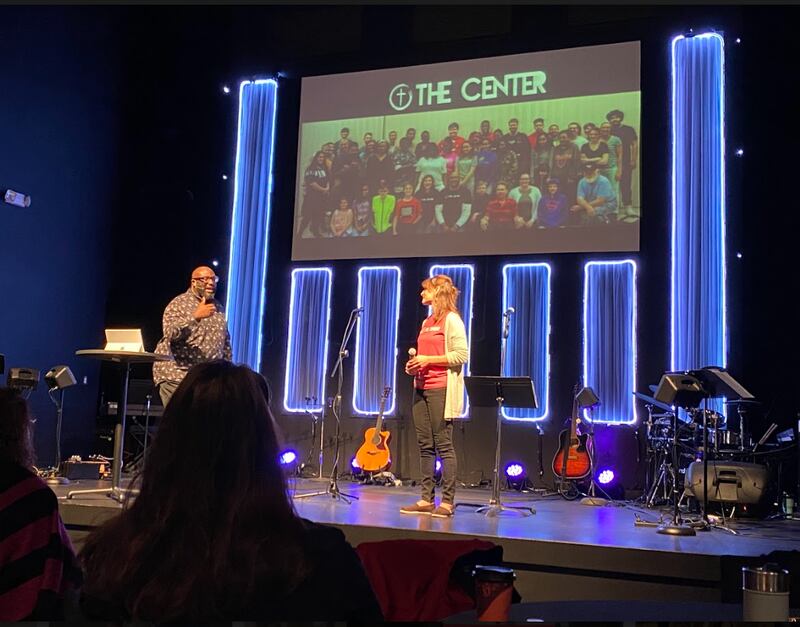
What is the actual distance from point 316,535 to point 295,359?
24.7ft

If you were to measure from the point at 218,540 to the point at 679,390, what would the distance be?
4.07 metres

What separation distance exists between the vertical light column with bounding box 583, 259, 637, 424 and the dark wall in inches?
226

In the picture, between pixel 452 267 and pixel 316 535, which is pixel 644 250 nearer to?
pixel 452 267

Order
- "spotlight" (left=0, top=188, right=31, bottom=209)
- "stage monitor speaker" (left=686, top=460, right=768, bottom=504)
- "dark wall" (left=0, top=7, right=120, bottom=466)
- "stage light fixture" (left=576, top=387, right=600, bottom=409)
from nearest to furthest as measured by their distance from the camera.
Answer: "stage monitor speaker" (left=686, top=460, right=768, bottom=504) < "stage light fixture" (left=576, top=387, right=600, bottom=409) < "spotlight" (left=0, top=188, right=31, bottom=209) < "dark wall" (left=0, top=7, right=120, bottom=466)

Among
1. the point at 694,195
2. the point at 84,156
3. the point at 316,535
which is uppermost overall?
the point at 84,156

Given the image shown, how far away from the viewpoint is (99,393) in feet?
30.6

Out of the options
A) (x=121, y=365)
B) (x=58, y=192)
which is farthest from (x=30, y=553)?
(x=58, y=192)

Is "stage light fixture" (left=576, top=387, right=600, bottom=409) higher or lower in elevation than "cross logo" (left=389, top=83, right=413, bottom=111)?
lower

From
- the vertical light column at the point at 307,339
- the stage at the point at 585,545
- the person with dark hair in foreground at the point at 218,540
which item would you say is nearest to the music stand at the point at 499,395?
the stage at the point at 585,545

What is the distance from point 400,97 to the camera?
28.5 feet

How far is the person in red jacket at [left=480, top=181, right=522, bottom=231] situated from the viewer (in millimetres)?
8000

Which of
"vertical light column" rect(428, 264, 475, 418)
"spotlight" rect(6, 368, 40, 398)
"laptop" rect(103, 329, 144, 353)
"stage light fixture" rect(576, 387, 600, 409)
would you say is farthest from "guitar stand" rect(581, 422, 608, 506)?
"spotlight" rect(6, 368, 40, 398)

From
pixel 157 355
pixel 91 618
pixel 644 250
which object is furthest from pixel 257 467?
pixel 644 250

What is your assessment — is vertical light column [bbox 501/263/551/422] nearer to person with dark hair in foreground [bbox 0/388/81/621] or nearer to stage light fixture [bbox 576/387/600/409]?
stage light fixture [bbox 576/387/600/409]
